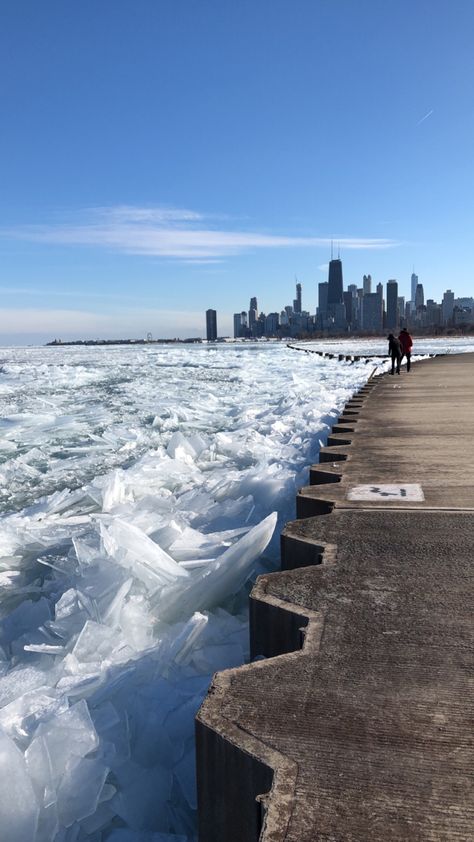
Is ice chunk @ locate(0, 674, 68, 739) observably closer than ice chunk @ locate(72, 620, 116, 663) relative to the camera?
Yes

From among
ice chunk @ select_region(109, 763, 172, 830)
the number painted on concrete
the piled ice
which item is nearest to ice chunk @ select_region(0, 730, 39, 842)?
the piled ice

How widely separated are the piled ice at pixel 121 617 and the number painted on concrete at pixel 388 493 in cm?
59

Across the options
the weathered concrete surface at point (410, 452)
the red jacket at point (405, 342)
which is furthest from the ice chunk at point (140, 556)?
the red jacket at point (405, 342)

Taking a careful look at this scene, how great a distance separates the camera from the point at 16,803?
1.97m

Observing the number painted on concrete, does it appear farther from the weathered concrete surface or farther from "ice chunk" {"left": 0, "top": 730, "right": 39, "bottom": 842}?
"ice chunk" {"left": 0, "top": 730, "right": 39, "bottom": 842}

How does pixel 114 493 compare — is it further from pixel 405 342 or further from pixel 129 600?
pixel 405 342

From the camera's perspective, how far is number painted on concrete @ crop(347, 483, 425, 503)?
12.8 feet

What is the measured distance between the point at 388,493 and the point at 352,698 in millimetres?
2344

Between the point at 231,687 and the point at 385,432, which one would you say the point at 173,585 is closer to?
the point at 231,687

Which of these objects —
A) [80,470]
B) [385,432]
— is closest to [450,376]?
[385,432]

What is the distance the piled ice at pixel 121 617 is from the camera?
2.10 meters

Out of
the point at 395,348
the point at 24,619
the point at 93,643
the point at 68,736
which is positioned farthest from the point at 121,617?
the point at 395,348

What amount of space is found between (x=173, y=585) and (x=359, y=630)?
164 centimetres

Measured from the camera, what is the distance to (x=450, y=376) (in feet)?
50.3
